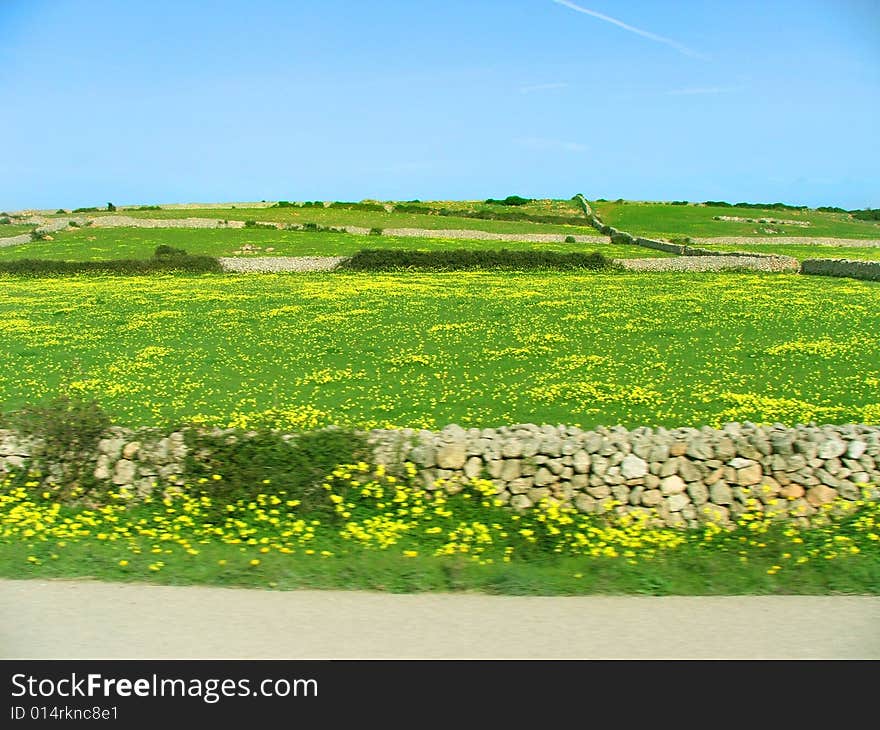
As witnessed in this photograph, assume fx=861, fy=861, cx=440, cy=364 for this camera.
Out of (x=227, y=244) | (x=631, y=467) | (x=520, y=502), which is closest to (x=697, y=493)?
(x=631, y=467)

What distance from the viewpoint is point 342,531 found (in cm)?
936

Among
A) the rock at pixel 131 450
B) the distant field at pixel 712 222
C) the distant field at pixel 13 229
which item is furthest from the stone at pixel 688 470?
the distant field at pixel 712 222

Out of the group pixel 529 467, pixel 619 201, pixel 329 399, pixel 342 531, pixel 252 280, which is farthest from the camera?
pixel 619 201

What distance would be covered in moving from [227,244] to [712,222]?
58640 mm

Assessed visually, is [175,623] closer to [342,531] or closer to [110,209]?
[342,531]

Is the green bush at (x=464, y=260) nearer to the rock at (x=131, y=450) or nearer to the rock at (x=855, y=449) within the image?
the rock at (x=131, y=450)

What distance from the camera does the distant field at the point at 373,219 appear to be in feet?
269

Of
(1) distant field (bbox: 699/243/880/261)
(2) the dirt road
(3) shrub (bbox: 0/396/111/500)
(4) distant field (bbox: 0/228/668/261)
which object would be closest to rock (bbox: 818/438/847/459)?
(2) the dirt road

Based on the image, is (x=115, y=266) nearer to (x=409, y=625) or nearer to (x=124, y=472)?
(x=124, y=472)

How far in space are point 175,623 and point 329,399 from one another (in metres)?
10.0

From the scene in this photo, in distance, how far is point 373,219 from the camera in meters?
88.1

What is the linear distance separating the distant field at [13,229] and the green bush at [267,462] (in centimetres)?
6646

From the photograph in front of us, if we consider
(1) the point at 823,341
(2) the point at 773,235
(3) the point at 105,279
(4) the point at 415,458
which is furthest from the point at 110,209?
(4) the point at 415,458

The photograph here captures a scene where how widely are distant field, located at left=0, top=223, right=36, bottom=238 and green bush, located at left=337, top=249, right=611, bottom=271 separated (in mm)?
35309
